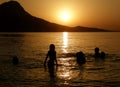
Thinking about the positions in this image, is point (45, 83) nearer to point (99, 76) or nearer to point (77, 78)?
point (77, 78)

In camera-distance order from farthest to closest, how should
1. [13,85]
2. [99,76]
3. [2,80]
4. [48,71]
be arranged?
[48,71] → [99,76] → [2,80] → [13,85]

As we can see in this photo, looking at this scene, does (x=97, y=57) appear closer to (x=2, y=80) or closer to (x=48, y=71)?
(x=48, y=71)

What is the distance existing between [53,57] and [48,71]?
150cm

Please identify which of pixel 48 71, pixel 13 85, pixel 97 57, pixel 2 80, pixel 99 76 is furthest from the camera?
pixel 97 57

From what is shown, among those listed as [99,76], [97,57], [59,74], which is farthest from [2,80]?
[97,57]

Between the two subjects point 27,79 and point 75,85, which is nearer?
point 75,85

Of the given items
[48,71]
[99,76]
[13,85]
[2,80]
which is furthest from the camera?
[48,71]

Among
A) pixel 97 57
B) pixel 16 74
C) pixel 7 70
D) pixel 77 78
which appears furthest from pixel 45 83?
pixel 97 57

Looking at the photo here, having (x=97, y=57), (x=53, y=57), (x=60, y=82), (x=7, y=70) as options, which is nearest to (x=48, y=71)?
(x=53, y=57)

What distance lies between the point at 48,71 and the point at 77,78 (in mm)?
4542

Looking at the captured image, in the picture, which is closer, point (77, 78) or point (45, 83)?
point (45, 83)

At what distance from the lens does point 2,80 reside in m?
24.8

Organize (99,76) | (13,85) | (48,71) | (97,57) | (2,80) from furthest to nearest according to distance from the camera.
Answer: (97,57) < (48,71) < (99,76) < (2,80) < (13,85)

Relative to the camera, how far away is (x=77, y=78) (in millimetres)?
26125
